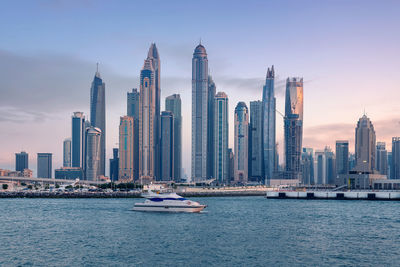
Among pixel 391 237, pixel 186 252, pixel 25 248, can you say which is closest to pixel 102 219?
pixel 25 248

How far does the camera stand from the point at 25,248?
61.0m

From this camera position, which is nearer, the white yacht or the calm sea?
the calm sea

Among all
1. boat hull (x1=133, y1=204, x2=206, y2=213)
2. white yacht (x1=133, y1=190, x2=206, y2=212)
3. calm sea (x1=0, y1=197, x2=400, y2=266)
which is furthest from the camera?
white yacht (x1=133, y1=190, x2=206, y2=212)

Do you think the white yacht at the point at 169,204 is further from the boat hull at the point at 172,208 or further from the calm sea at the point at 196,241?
the calm sea at the point at 196,241

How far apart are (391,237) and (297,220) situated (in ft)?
82.0

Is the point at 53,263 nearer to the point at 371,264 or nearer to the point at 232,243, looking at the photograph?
the point at 232,243

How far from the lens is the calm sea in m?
53.7

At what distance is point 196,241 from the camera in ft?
217

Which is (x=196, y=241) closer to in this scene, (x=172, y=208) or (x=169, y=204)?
(x=172, y=208)

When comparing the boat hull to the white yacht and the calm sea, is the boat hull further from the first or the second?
the calm sea

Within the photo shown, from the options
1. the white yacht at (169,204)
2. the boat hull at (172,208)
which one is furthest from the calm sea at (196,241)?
the white yacht at (169,204)

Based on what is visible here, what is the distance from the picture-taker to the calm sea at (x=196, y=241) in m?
53.7

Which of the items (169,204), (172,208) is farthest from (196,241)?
(169,204)

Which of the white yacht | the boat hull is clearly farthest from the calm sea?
the white yacht
